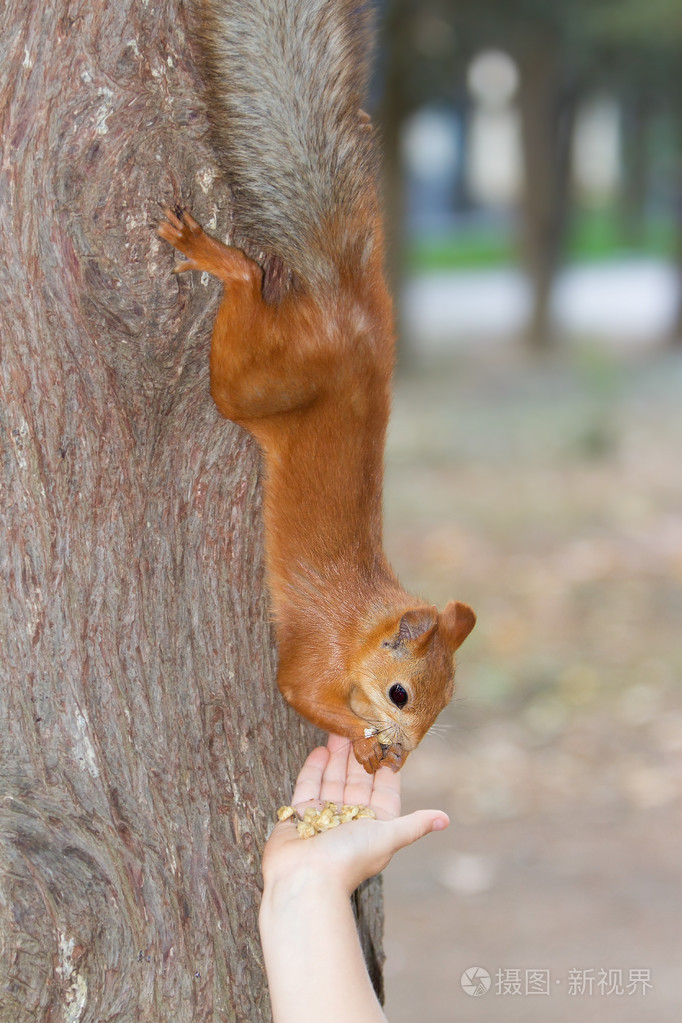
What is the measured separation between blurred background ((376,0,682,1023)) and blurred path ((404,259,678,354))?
0.32ft

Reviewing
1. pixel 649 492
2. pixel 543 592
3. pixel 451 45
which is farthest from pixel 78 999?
pixel 451 45

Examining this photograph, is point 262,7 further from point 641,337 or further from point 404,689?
point 641,337

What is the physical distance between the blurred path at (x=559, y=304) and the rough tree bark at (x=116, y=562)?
9771 millimetres

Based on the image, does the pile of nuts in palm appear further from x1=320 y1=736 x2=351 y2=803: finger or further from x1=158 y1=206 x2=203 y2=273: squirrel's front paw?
x1=158 y1=206 x2=203 y2=273: squirrel's front paw

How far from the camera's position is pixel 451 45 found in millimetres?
12023

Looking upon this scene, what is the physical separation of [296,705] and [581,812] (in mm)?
2441

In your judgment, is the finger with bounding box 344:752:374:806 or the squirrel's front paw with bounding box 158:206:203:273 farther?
the finger with bounding box 344:752:374:806

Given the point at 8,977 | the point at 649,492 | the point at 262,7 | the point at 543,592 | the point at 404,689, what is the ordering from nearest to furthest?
the point at 8,977
the point at 262,7
the point at 404,689
the point at 543,592
the point at 649,492

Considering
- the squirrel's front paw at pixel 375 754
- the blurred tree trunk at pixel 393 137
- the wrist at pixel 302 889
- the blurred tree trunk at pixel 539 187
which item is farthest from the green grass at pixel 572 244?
the wrist at pixel 302 889

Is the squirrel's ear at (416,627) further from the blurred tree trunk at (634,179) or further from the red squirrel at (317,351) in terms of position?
the blurred tree trunk at (634,179)

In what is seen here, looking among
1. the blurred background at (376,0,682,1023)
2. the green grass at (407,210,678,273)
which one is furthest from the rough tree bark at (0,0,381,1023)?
the green grass at (407,210,678,273)

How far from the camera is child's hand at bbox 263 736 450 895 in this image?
5.60ft

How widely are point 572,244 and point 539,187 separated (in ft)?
31.3

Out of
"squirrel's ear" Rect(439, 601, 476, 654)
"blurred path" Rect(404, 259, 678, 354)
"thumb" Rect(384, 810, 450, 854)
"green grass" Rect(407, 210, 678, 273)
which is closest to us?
"thumb" Rect(384, 810, 450, 854)
